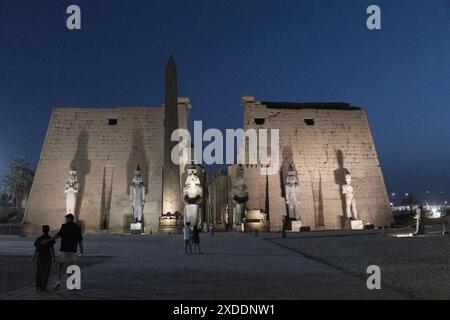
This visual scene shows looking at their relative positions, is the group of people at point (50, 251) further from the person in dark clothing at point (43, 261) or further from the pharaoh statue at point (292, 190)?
the pharaoh statue at point (292, 190)

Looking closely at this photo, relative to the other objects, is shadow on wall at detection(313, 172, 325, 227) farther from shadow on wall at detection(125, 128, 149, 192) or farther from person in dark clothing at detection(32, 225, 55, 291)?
person in dark clothing at detection(32, 225, 55, 291)

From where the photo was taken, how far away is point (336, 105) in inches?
1371

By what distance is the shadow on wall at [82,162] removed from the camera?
30398mm

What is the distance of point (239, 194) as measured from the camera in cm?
2591

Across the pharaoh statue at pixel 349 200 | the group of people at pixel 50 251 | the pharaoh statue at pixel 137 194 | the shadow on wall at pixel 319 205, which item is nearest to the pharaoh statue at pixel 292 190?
the pharaoh statue at pixel 349 200

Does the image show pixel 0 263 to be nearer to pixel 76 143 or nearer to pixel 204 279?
pixel 204 279

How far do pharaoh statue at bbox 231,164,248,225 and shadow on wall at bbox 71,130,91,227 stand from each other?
9.59 meters

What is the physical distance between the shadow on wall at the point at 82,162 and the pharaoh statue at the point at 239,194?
9.59 m

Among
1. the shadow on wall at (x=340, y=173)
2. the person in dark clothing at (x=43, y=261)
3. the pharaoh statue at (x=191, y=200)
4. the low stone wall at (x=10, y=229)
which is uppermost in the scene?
the shadow on wall at (x=340, y=173)

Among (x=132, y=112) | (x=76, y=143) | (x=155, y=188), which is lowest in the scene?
(x=155, y=188)

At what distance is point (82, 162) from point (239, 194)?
420 inches

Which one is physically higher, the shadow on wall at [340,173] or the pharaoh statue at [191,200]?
the shadow on wall at [340,173]
